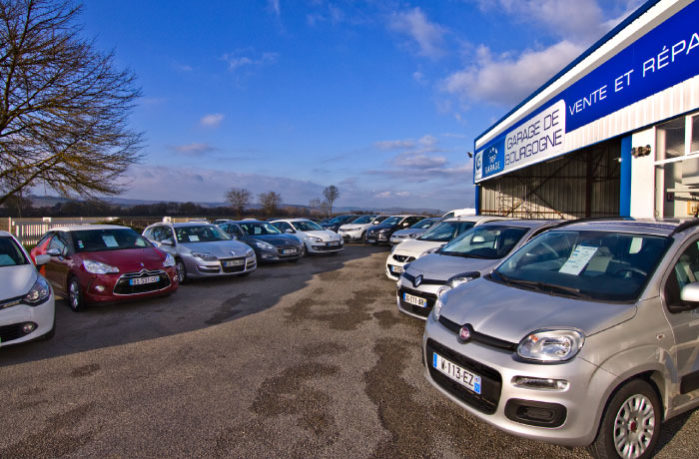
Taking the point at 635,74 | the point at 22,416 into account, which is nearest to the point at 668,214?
the point at 635,74

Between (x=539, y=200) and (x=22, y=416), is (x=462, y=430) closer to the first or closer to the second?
(x=22, y=416)

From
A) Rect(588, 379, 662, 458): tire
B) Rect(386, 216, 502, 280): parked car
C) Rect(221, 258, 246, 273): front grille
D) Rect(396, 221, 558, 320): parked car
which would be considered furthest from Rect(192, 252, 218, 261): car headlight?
Rect(588, 379, 662, 458): tire

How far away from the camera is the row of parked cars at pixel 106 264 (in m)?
4.22

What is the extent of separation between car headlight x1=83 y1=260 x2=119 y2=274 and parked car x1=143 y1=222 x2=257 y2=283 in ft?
7.91

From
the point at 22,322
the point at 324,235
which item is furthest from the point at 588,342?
the point at 324,235

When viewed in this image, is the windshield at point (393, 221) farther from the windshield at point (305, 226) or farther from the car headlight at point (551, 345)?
the car headlight at point (551, 345)

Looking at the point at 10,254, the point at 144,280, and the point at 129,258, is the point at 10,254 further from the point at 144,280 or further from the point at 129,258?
the point at 144,280

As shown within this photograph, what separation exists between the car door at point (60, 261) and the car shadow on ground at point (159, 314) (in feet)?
1.44

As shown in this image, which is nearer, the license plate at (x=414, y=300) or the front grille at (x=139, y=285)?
the license plate at (x=414, y=300)

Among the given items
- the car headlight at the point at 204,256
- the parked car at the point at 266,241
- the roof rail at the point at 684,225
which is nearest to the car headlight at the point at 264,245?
the parked car at the point at 266,241

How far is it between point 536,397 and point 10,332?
16.7 feet

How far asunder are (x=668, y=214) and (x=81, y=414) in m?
8.73

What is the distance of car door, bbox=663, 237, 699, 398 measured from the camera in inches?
96.6

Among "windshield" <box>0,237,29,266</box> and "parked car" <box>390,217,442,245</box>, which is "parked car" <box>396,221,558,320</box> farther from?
"parked car" <box>390,217,442,245</box>
